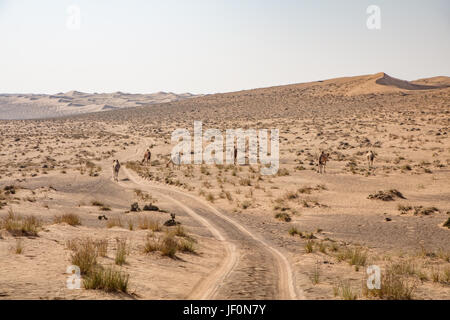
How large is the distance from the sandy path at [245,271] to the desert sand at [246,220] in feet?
A: 0.15

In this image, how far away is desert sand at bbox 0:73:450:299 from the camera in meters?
8.32

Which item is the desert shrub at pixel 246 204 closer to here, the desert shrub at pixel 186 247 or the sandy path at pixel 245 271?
the sandy path at pixel 245 271

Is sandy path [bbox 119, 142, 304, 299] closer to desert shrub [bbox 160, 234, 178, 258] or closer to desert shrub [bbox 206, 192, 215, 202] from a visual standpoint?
desert shrub [bbox 160, 234, 178, 258]

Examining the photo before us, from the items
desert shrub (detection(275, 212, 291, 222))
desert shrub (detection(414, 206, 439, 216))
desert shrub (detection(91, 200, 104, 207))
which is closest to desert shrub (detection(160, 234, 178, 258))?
desert shrub (detection(275, 212, 291, 222))

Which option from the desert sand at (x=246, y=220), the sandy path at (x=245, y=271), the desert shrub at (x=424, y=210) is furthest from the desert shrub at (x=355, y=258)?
the desert shrub at (x=424, y=210)

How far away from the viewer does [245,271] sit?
31.3 ft

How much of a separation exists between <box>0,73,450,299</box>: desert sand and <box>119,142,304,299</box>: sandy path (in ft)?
0.15

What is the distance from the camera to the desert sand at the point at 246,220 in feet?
27.3

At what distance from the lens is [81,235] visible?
497 inches

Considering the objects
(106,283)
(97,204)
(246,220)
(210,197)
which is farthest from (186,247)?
(210,197)

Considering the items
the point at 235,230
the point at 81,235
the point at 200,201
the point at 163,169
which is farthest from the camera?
the point at 163,169
